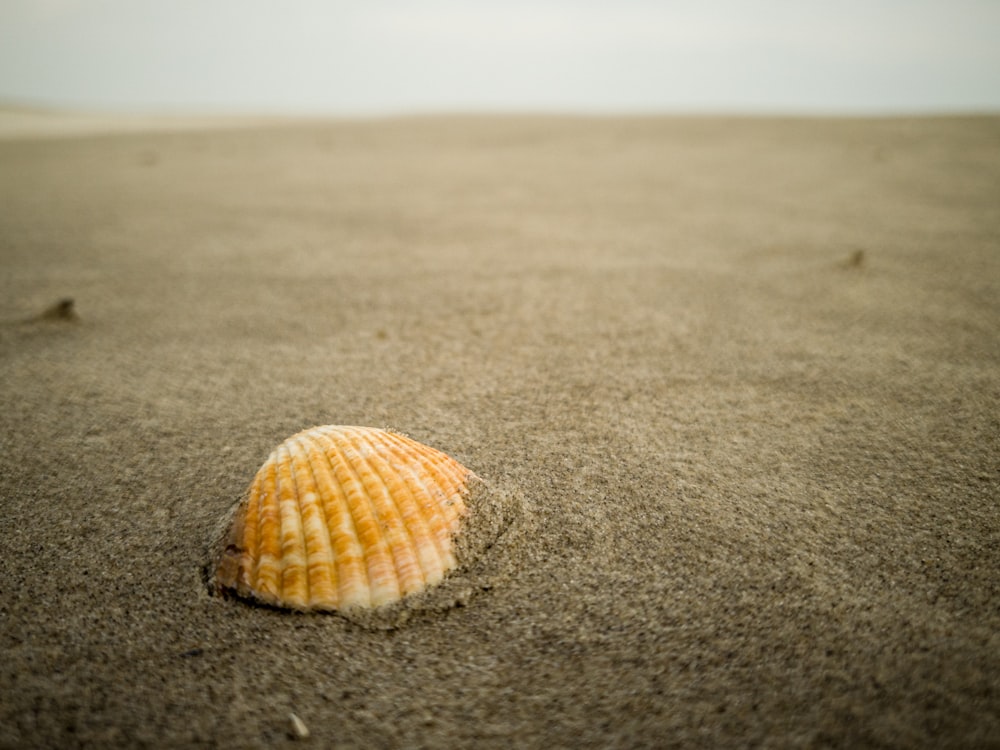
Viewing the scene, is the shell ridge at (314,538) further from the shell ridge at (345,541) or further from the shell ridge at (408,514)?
the shell ridge at (408,514)

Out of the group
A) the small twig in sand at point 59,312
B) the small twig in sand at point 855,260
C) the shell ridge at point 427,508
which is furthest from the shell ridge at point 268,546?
the small twig in sand at point 855,260

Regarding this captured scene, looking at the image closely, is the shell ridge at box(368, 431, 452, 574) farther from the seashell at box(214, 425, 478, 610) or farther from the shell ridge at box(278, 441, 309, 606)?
the shell ridge at box(278, 441, 309, 606)

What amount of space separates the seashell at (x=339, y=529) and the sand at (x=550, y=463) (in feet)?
0.18

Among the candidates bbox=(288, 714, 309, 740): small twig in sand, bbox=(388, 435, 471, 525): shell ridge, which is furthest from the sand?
bbox=(388, 435, 471, 525): shell ridge

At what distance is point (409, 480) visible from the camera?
3.92 ft

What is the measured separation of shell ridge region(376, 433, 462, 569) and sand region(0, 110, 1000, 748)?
0.09 m

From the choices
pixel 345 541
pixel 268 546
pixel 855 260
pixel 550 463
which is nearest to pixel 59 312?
pixel 268 546

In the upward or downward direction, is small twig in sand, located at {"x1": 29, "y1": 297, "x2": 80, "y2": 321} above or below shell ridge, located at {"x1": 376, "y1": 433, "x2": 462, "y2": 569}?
above

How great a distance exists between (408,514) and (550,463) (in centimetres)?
46

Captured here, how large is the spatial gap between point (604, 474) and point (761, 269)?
1.77m

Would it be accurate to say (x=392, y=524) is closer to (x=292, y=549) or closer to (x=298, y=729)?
(x=292, y=549)

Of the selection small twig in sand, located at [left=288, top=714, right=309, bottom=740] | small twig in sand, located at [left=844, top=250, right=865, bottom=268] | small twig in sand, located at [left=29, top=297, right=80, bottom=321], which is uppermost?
small twig in sand, located at [left=844, top=250, right=865, bottom=268]

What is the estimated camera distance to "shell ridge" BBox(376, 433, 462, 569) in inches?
45.5

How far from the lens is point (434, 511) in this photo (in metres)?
1.18
